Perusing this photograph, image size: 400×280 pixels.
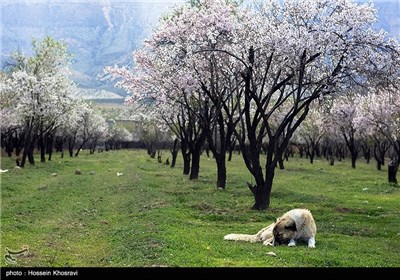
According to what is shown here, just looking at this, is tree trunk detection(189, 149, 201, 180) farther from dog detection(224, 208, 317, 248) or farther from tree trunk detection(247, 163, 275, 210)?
dog detection(224, 208, 317, 248)

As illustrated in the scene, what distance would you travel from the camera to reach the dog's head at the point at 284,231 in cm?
1511

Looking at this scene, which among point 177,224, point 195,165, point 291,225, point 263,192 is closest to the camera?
point 291,225

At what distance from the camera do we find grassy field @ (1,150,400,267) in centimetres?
1273

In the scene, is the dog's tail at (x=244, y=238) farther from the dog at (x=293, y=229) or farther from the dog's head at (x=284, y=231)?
the dog's head at (x=284, y=231)

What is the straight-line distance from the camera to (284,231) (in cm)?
1514

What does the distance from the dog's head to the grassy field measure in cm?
88

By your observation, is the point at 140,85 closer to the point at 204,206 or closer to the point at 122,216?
the point at 204,206

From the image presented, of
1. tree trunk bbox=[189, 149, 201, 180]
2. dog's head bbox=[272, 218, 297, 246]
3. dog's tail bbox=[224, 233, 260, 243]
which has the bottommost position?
dog's tail bbox=[224, 233, 260, 243]

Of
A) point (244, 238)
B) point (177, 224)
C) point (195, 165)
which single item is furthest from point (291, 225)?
point (195, 165)

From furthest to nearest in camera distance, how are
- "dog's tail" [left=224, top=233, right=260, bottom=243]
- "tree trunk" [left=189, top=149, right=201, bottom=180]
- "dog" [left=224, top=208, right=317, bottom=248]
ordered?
"tree trunk" [left=189, top=149, right=201, bottom=180], "dog's tail" [left=224, top=233, right=260, bottom=243], "dog" [left=224, top=208, right=317, bottom=248]

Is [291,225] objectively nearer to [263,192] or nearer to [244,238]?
[244,238]

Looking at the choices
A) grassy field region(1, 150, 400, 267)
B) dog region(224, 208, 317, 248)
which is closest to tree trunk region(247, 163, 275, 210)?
grassy field region(1, 150, 400, 267)

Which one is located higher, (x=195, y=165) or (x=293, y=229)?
(x=195, y=165)

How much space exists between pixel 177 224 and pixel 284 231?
4.86 m
